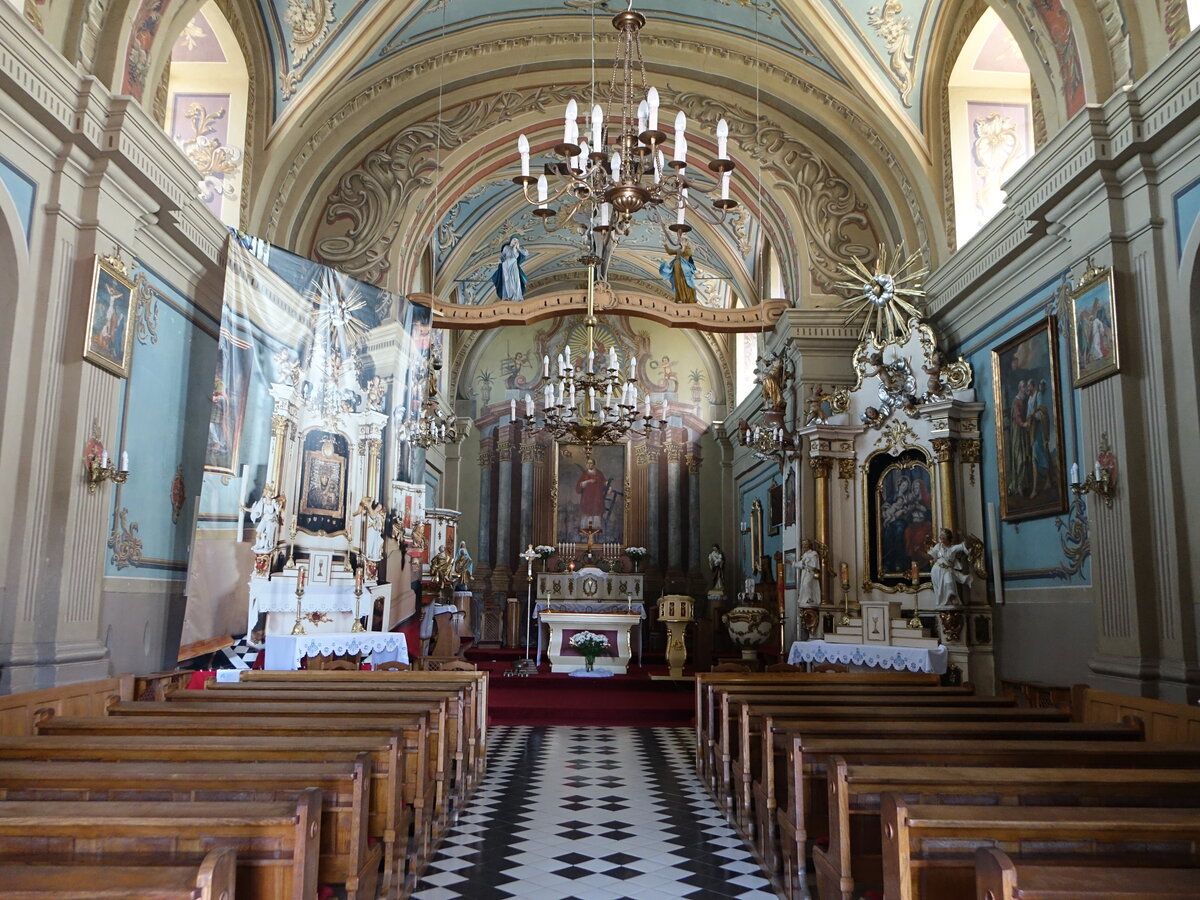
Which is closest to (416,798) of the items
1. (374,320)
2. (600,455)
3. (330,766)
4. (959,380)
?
(330,766)

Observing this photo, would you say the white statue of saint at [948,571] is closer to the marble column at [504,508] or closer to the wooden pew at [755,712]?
the wooden pew at [755,712]

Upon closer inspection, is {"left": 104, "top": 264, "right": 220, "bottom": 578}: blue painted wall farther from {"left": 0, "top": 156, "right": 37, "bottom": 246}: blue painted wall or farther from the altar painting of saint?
the altar painting of saint

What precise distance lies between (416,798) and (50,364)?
415cm

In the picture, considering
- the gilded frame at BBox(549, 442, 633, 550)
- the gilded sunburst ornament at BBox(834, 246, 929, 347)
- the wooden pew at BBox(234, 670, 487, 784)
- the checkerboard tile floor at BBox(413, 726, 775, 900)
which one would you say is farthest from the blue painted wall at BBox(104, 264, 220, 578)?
the gilded frame at BBox(549, 442, 633, 550)

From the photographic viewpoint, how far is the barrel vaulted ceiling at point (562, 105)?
34.3ft

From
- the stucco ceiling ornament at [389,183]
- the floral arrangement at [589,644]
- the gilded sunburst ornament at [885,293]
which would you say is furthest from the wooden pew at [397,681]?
the gilded sunburst ornament at [885,293]

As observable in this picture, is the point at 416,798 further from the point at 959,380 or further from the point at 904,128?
the point at 904,128

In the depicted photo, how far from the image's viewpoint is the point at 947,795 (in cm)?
339

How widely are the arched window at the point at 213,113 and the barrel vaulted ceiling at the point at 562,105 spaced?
0.21 m

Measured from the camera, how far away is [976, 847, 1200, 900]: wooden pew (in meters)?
2.21

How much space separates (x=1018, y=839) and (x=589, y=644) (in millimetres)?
10997

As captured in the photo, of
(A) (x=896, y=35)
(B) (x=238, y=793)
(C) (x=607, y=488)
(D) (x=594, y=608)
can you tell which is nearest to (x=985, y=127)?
(A) (x=896, y=35)

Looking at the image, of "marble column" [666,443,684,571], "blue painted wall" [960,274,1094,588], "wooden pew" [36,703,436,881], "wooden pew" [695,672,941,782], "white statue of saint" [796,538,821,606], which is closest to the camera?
"wooden pew" [36,703,436,881]

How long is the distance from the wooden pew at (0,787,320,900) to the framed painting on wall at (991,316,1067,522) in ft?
24.8
